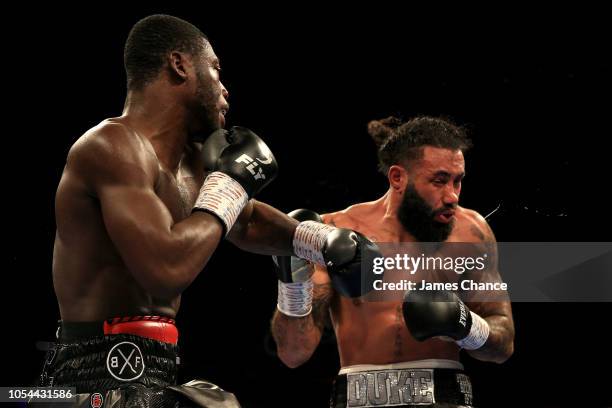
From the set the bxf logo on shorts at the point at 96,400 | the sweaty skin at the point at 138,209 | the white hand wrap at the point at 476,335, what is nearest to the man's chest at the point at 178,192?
the sweaty skin at the point at 138,209

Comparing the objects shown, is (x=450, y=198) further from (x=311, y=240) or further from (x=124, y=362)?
(x=124, y=362)

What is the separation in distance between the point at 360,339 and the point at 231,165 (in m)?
1.35

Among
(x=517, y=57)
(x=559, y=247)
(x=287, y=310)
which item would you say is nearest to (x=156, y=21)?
(x=287, y=310)

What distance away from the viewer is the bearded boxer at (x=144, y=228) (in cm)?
170

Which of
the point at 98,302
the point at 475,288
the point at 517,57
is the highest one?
the point at 517,57

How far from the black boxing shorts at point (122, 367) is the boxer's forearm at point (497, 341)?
1.51 m

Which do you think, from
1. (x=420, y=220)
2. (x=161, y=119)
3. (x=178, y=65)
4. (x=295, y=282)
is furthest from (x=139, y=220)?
(x=420, y=220)

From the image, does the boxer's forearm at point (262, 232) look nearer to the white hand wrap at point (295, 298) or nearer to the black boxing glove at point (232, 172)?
the black boxing glove at point (232, 172)

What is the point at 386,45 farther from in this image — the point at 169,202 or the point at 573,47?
the point at 169,202

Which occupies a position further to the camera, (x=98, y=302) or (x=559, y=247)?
(x=559, y=247)

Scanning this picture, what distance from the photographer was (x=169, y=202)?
6.23 feet

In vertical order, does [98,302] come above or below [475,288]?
below

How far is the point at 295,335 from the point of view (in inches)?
122

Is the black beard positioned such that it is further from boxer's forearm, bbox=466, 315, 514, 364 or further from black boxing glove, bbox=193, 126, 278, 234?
black boxing glove, bbox=193, 126, 278, 234
